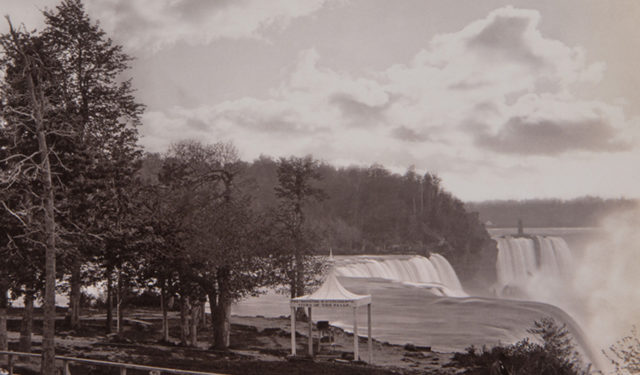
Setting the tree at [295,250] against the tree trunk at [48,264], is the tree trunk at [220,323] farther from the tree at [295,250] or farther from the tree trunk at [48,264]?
the tree trunk at [48,264]

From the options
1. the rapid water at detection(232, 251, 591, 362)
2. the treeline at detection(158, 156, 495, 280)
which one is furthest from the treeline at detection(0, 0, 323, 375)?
the treeline at detection(158, 156, 495, 280)

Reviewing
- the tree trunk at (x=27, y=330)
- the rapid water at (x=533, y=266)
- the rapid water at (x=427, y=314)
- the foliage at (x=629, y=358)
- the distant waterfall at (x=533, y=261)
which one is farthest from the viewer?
the distant waterfall at (x=533, y=261)

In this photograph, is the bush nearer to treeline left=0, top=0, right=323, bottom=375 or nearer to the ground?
the ground

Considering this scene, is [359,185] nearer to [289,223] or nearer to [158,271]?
[289,223]

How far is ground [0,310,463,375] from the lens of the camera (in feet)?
75.2

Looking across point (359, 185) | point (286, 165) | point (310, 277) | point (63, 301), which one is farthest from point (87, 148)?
point (359, 185)

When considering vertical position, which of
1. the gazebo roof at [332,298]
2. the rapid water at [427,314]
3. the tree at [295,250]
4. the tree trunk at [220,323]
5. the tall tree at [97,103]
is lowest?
the rapid water at [427,314]

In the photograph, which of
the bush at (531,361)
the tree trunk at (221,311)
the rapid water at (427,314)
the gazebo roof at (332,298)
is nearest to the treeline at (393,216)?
the rapid water at (427,314)

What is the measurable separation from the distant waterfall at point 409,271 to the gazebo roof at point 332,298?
42.2m

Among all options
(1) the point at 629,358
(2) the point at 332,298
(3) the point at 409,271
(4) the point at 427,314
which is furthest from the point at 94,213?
(3) the point at 409,271

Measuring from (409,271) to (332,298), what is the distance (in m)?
59.6

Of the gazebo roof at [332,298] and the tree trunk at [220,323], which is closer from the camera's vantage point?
the gazebo roof at [332,298]

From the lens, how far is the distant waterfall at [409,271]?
75.9 meters

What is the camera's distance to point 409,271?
279 ft
